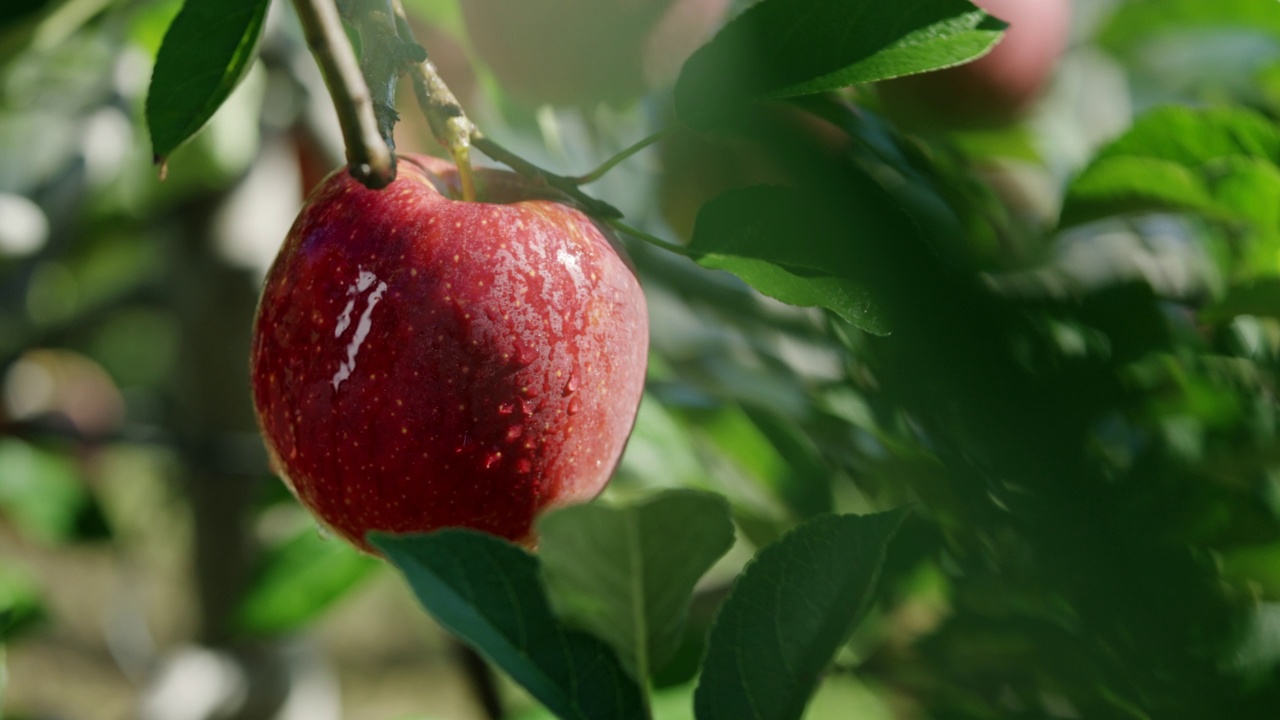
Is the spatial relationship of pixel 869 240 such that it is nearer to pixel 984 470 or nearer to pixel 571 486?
pixel 984 470

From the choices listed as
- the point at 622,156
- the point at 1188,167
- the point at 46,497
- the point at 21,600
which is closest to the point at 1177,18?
the point at 1188,167

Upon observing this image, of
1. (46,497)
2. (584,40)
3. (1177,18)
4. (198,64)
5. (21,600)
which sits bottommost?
(46,497)

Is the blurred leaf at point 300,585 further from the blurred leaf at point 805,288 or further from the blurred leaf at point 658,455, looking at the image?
the blurred leaf at point 805,288

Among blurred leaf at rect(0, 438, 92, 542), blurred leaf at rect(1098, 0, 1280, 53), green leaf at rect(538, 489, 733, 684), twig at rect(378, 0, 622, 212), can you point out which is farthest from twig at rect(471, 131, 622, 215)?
blurred leaf at rect(0, 438, 92, 542)

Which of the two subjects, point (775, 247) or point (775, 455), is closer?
point (775, 247)

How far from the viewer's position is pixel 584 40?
2.11 feet

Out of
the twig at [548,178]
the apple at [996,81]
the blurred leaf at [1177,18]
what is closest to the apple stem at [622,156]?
the twig at [548,178]

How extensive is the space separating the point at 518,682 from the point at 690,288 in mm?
244

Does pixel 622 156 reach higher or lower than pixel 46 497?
higher

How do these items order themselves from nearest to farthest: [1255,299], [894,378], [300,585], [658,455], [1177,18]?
[894,378] → [1255,299] → [658,455] → [300,585] → [1177,18]

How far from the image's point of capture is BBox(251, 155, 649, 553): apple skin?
0.33 metres

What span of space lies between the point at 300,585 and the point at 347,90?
58 centimetres

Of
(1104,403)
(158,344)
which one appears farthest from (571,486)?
(158,344)

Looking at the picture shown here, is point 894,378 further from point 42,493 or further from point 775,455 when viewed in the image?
point 42,493
